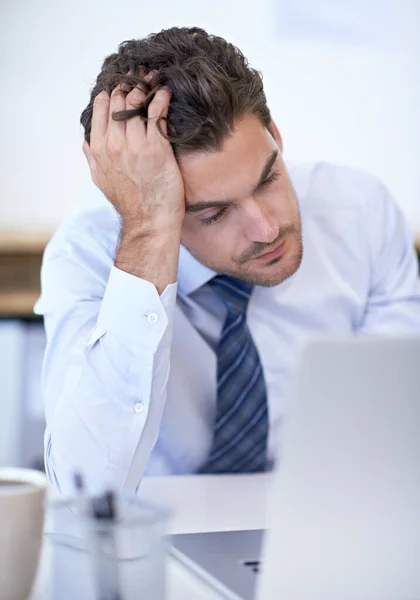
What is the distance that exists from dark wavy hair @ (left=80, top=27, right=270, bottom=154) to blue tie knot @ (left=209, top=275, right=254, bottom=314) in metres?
0.26

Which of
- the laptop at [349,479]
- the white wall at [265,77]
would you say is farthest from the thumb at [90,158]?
the white wall at [265,77]

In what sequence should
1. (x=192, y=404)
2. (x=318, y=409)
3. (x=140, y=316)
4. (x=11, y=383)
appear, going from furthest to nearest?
(x=11, y=383) < (x=192, y=404) < (x=140, y=316) < (x=318, y=409)

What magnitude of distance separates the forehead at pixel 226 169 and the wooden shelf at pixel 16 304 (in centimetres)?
148

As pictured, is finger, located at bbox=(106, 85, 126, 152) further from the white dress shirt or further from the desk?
the desk

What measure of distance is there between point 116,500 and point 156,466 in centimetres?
80

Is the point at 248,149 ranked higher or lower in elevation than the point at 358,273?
higher

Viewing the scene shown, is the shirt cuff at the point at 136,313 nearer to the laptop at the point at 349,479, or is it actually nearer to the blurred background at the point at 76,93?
the laptop at the point at 349,479

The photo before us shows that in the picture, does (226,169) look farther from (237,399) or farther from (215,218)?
(237,399)

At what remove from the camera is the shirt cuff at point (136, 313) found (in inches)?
46.4

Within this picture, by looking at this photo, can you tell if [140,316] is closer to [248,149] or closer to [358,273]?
[248,149]

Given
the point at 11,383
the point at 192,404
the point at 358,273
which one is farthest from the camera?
the point at 11,383

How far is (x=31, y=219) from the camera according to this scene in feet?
8.70

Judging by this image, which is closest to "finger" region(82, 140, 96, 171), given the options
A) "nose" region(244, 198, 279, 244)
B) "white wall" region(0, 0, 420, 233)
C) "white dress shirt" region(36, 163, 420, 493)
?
"white dress shirt" region(36, 163, 420, 493)

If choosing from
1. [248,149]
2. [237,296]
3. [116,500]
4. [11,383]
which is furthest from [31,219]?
[116,500]
